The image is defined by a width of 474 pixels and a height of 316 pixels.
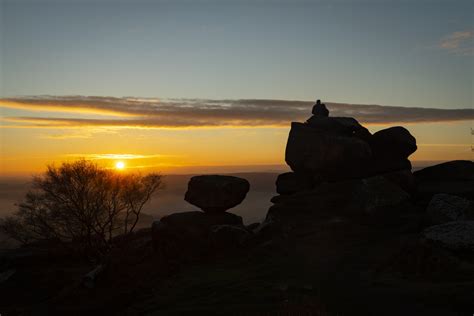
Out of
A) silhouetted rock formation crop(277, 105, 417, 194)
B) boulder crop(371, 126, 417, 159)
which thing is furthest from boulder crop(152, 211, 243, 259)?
boulder crop(371, 126, 417, 159)

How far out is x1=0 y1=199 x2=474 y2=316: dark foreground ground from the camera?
2219cm

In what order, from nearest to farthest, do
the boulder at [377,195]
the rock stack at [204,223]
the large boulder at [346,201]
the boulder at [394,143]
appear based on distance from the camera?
the rock stack at [204,223], the boulder at [377,195], the large boulder at [346,201], the boulder at [394,143]

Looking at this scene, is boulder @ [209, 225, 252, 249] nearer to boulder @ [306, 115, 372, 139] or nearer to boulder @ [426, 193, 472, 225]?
boulder @ [426, 193, 472, 225]

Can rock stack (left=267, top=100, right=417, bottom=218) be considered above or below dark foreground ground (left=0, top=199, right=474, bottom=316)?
above

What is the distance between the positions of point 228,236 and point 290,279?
1357 centimetres

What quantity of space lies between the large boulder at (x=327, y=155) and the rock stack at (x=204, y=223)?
752 cm

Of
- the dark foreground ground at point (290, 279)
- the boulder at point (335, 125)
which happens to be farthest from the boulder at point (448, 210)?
the boulder at point (335, 125)

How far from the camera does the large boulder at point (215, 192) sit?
50812 mm

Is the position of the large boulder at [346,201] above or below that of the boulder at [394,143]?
below

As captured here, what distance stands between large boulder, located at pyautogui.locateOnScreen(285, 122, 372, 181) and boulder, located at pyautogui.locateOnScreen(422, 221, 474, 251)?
68.8ft

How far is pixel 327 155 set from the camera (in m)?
52.7

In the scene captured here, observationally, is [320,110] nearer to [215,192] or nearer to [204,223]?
[215,192]

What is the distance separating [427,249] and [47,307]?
84.8 feet

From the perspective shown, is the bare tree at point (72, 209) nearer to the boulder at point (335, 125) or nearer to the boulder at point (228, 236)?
the boulder at point (228, 236)
